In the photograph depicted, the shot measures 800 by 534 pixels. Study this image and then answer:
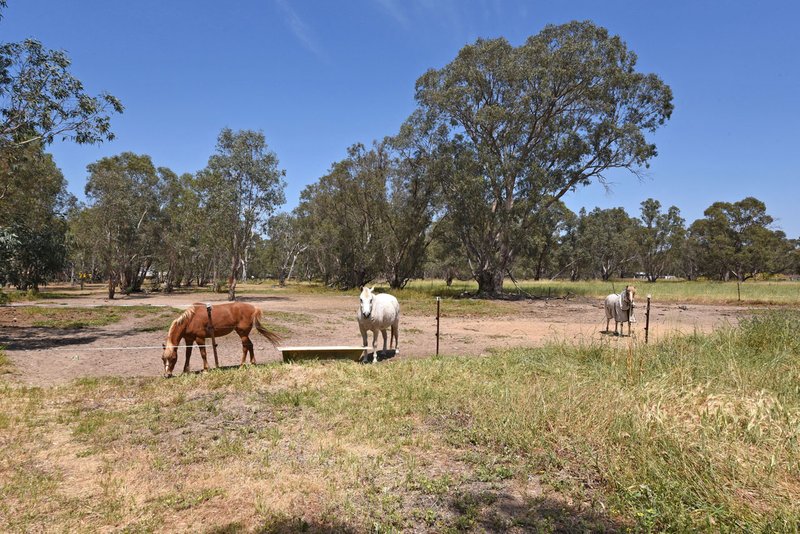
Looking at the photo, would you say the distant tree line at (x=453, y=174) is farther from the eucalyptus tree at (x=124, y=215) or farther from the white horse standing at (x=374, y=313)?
the white horse standing at (x=374, y=313)

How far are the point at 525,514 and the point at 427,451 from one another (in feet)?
4.79

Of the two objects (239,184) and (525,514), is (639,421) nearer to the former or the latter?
(525,514)

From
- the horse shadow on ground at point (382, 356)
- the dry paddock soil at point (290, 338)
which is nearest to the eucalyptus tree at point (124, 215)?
the dry paddock soil at point (290, 338)

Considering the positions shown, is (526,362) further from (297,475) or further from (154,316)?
(154,316)

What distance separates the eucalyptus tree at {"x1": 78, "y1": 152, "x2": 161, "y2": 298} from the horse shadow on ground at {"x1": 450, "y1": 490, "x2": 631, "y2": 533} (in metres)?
33.1

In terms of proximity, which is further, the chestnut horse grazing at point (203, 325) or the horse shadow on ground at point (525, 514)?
the chestnut horse grazing at point (203, 325)

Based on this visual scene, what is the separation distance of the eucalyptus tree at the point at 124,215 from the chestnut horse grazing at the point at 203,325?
26011mm

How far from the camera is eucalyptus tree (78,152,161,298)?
2977cm

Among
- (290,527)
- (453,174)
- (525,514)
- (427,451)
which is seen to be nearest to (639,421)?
(525,514)

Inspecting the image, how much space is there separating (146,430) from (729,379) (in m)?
7.69

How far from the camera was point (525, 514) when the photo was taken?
3510 millimetres

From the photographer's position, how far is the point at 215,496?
3.79m

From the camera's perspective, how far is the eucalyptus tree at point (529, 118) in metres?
29.0

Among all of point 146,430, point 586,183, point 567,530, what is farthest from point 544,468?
point 586,183
